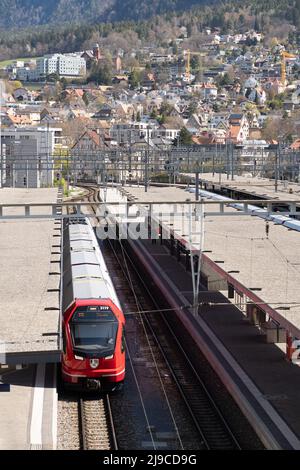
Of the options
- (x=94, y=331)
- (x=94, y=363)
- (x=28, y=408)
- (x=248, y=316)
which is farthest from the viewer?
(x=248, y=316)

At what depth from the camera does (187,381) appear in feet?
61.3

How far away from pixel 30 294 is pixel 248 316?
5297 millimetres

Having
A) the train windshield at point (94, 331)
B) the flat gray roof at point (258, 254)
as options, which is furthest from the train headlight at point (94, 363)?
the flat gray roof at point (258, 254)

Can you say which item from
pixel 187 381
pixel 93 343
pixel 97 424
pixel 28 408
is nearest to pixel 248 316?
pixel 187 381

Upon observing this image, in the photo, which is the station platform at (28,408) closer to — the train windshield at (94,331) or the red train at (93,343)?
the red train at (93,343)

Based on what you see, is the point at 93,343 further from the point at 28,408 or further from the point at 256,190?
the point at 256,190

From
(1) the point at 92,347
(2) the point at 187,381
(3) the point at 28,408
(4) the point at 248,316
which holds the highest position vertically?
(1) the point at 92,347

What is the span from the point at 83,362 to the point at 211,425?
2.58 metres

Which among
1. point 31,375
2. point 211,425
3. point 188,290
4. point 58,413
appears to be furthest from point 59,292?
point 188,290

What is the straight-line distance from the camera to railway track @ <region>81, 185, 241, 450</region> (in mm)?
15305

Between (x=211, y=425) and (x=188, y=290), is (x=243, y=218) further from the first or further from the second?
(x=211, y=425)

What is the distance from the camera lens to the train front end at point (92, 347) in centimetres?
1695

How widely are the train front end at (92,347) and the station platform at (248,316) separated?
2.14m

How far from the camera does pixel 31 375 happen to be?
1778cm
